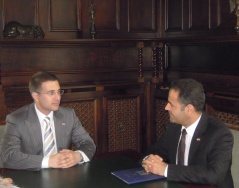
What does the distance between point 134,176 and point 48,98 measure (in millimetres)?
953

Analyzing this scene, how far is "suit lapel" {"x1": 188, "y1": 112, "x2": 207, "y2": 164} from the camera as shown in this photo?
2398mm

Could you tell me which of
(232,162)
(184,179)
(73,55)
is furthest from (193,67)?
(184,179)

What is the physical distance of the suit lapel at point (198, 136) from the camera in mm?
2398

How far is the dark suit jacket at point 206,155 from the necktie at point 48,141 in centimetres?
77

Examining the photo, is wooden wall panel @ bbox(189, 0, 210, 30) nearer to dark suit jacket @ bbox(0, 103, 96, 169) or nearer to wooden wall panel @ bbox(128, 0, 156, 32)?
wooden wall panel @ bbox(128, 0, 156, 32)

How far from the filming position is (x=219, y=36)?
13.5 ft

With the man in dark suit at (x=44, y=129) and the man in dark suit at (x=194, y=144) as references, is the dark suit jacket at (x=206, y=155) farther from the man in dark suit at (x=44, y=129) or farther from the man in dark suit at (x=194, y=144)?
the man in dark suit at (x=44, y=129)

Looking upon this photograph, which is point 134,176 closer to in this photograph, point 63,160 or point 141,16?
point 63,160

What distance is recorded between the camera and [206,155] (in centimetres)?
234

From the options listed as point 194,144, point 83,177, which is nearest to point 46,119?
point 83,177

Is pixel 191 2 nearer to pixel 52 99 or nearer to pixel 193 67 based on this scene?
pixel 193 67

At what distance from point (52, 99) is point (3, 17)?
1874 millimetres

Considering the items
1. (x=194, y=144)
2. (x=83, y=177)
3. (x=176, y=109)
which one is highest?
(x=176, y=109)

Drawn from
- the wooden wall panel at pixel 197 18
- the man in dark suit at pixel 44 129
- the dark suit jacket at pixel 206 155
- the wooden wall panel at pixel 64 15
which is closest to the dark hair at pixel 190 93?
the dark suit jacket at pixel 206 155
